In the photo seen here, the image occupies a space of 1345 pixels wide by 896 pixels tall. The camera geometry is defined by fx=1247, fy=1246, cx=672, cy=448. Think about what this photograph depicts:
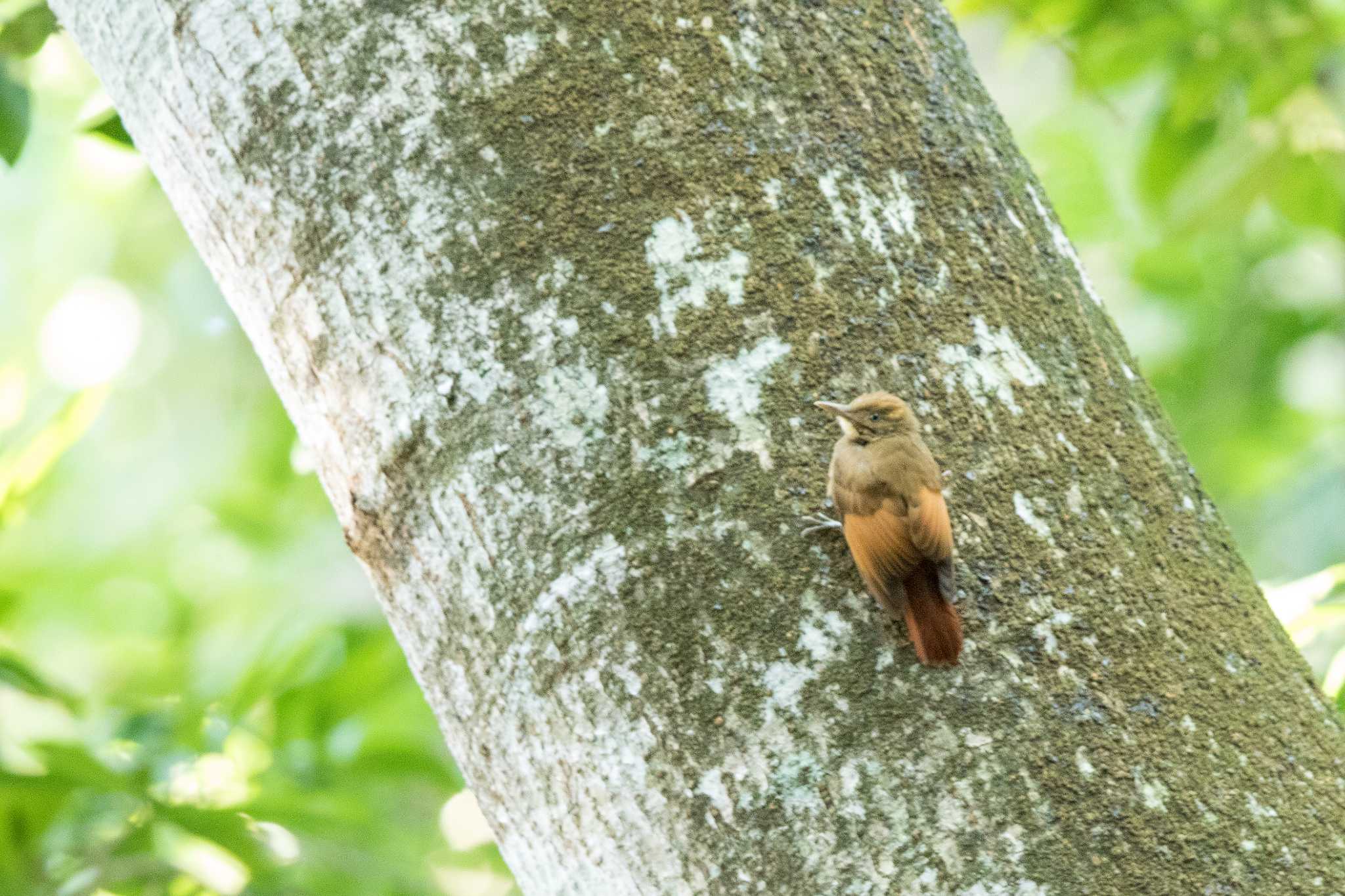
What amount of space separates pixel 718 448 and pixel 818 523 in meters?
0.14

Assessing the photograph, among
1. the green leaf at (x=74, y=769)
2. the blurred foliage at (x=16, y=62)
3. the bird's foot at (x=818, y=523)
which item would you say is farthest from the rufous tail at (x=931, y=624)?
the green leaf at (x=74, y=769)

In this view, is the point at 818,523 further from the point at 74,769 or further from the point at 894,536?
the point at 74,769

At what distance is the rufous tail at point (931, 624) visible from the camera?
1324mm

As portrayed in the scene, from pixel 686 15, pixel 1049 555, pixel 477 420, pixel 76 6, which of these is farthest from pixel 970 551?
pixel 76 6

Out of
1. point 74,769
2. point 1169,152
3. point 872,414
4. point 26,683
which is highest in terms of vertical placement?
point 1169,152

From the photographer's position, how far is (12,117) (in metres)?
2.43

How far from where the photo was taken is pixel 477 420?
4.78 feet

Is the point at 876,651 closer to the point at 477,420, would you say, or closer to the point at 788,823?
the point at 788,823

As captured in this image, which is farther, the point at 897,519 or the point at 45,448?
the point at 45,448

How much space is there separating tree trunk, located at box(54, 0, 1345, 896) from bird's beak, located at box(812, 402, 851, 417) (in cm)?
2

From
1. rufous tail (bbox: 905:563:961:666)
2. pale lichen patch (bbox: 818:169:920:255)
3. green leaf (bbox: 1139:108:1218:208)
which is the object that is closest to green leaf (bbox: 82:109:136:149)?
pale lichen patch (bbox: 818:169:920:255)

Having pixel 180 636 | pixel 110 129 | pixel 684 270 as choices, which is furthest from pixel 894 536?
pixel 180 636

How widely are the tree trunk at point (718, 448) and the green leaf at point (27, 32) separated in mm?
1006

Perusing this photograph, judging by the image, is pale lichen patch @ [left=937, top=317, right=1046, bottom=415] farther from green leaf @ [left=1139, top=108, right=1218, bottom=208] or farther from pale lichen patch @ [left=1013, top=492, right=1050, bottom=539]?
green leaf @ [left=1139, top=108, right=1218, bottom=208]
